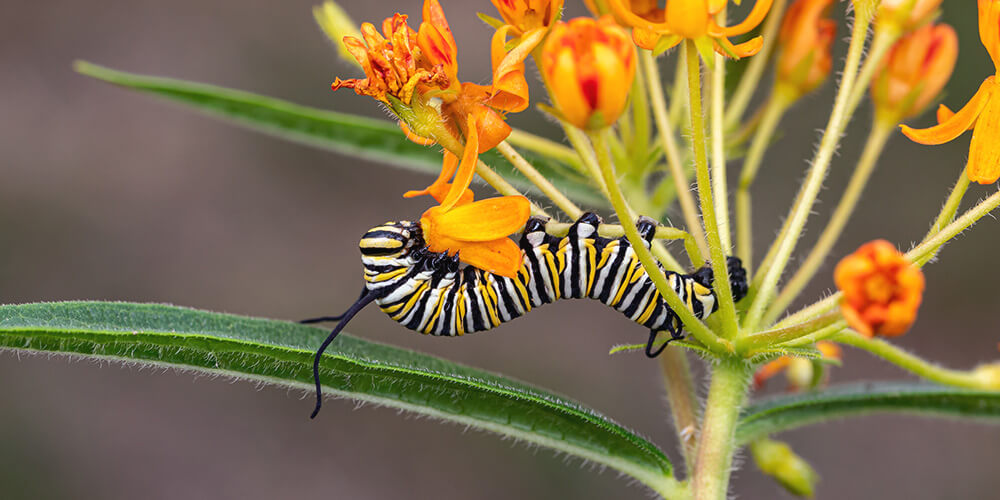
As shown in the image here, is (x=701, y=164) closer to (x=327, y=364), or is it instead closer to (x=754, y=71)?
(x=327, y=364)

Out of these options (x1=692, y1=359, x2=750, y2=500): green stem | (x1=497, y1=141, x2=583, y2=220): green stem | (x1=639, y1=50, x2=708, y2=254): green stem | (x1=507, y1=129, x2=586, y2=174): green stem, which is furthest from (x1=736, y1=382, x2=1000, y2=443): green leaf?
(x1=507, y1=129, x2=586, y2=174): green stem

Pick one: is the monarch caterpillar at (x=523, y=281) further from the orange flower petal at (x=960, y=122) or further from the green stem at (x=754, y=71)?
the green stem at (x=754, y=71)

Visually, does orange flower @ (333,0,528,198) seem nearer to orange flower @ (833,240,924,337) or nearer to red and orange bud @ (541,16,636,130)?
red and orange bud @ (541,16,636,130)

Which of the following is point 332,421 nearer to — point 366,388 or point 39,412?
point 39,412

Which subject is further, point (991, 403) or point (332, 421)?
point (332, 421)

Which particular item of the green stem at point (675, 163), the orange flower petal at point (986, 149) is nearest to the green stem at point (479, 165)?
the green stem at point (675, 163)

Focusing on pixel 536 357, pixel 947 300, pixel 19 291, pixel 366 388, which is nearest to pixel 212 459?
pixel 19 291

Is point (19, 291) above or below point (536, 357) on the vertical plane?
below

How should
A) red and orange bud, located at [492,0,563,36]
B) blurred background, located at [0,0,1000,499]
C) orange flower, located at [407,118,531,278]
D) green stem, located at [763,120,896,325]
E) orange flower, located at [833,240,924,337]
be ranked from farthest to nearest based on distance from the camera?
blurred background, located at [0,0,1000,499], green stem, located at [763,120,896,325], red and orange bud, located at [492,0,563,36], orange flower, located at [407,118,531,278], orange flower, located at [833,240,924,337]
